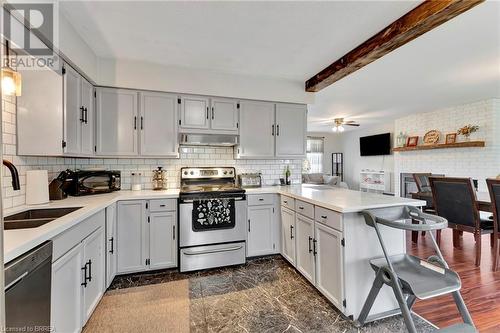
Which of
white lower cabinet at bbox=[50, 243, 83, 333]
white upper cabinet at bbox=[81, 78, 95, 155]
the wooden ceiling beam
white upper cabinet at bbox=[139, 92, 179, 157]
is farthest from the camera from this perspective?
white upper cabinet at bbox=[139, 92, 179, 157]

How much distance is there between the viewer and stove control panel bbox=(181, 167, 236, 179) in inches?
129

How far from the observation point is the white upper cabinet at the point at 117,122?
2.81 metres

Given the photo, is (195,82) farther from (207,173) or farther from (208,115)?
(207,173)

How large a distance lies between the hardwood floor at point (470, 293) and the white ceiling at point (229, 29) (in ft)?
8.37

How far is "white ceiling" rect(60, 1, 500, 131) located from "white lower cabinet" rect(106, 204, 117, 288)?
1.75m

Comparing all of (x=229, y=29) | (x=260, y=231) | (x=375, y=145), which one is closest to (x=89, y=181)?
(x=260, y=231)

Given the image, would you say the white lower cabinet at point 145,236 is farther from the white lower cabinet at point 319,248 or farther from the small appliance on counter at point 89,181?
the white lower cabinet at point 319,248

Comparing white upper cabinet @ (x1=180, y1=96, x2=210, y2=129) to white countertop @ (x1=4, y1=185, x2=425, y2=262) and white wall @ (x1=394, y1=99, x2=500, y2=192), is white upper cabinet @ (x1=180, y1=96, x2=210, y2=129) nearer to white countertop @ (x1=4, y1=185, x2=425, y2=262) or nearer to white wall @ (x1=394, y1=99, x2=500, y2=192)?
white countertop @ (x1=4, y1=185, x2=425, y2=262)

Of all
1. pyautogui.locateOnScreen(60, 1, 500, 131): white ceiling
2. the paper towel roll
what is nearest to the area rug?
the paper towel roll

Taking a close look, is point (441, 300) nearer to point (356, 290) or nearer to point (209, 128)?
point (356, 290)

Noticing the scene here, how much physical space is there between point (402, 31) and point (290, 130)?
72.2 inches

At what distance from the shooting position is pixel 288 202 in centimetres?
289

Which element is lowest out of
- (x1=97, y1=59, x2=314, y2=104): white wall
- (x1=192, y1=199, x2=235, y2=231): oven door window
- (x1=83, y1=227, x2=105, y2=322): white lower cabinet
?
(x1=83, y1=227, x2=105, y2=322): white lower cabinet

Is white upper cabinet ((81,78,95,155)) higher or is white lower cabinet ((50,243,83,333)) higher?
white upper cabinet ((81,78,95,155))
